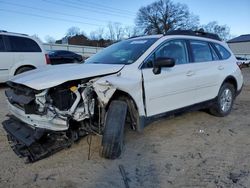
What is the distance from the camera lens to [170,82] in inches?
188

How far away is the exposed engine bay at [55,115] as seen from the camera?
380 centimetres

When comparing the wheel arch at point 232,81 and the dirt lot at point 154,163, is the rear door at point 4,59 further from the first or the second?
the wheel arch at point 232,81

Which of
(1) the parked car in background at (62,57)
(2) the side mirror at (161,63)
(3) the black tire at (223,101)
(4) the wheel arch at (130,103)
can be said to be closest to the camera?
(4) the wheel arch at (130,103)

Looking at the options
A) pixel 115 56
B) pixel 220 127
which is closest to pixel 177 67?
pixel 115 56

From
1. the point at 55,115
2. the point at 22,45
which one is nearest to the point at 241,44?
the point at 22,45

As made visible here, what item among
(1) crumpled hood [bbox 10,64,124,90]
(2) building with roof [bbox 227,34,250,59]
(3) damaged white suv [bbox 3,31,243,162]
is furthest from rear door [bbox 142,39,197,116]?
(2) building with roof [bbox 227,34,250,59]

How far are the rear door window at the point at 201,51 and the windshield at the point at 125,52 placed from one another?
1006 mm

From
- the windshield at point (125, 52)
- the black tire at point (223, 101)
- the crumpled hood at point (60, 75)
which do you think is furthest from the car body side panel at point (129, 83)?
the black tire at point (223, 101)

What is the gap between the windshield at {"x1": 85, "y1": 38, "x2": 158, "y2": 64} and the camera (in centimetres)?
464

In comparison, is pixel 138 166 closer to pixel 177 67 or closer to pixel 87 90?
pixel 87 90

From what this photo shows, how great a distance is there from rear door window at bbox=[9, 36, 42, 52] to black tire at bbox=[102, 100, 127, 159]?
733 centimetres

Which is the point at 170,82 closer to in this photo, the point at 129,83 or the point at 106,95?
the point at 129,83

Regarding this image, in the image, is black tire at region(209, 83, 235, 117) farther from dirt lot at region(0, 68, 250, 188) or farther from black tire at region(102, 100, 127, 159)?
black tire at region(102, 100, 127, 159)

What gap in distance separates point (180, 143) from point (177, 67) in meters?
1.30
